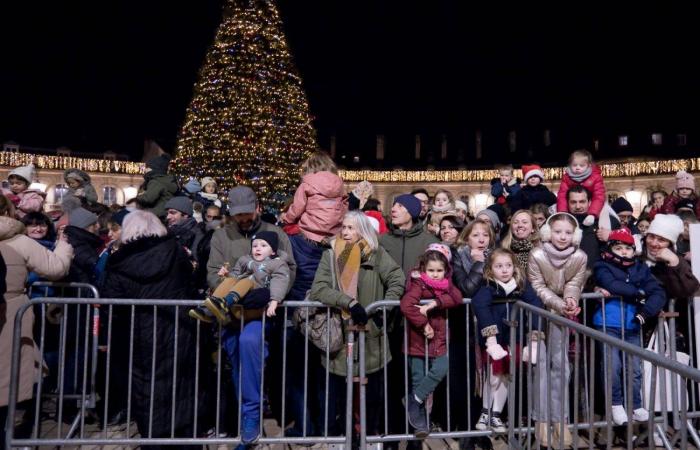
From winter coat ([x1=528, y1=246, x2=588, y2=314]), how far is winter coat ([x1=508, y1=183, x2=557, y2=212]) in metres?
2.55

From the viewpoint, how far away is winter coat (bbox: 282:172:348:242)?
587cm

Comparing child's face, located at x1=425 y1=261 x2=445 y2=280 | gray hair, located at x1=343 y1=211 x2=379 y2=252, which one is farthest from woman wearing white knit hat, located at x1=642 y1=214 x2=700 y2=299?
gray hair, located at x1=343 y1=211 x2=379 y2=252

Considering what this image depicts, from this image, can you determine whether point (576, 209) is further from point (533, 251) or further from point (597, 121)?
point (597, 121)

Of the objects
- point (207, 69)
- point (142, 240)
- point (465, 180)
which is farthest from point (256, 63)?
point (465, 180)

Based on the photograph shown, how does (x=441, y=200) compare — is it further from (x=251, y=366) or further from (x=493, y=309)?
(x=251, y=366)

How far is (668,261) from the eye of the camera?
5.40m

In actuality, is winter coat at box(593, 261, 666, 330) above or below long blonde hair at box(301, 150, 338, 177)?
below

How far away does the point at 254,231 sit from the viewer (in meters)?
5.61

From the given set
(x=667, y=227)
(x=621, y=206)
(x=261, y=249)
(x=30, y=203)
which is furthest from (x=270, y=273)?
(x=621, y=206)

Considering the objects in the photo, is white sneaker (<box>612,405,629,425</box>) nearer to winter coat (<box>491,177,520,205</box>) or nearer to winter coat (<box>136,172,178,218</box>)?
winter coat (<box>491,177,520,205</box>)

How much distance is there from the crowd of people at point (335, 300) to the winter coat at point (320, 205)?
0.05 ft

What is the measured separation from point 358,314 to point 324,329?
456 mm

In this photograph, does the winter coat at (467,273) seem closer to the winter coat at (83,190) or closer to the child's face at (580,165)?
the child's face at (580,165)

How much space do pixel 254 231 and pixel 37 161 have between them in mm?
49389
